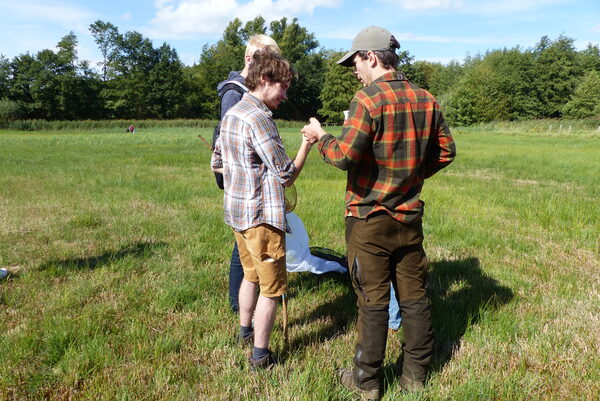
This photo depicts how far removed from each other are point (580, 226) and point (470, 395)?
15.2 feet

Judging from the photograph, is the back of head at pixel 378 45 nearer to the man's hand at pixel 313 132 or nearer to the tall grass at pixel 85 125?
the man's hand at pixel 313 132

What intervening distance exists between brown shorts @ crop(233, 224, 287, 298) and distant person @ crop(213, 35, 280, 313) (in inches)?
32.1

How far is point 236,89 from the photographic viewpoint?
2.91m

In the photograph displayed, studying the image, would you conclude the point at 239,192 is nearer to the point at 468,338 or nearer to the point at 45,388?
the point at 45,388

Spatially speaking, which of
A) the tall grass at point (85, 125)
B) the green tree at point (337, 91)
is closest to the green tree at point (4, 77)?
the tall grass at point (85, 125)

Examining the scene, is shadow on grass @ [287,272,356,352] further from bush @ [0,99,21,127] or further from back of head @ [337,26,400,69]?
bush @ [0,99,21,127]

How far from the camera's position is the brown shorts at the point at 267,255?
97.5 inches

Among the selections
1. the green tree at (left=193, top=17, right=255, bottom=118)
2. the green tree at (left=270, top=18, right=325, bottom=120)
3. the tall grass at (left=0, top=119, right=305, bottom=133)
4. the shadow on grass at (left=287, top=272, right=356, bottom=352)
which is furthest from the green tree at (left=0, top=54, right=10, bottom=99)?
the shadow on grass at (left=287, top=272, right=356, bottom=352)

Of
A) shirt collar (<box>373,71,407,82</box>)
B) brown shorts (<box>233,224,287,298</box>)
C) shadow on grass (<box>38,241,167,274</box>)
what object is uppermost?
shirt collar (<box>373,71,407,82</box>)

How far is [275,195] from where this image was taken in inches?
96.9

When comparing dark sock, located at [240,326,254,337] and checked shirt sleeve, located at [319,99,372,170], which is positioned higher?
checked shirt sleeve, located at [319,99,372,170]

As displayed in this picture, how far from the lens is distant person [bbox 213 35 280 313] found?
266 centimetres

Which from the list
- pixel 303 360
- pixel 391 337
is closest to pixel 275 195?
pixel 303 360

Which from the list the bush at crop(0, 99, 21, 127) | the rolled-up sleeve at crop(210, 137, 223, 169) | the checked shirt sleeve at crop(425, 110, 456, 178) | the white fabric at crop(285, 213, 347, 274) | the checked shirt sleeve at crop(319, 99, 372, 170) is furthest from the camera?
the bush at crop(0, 99, 21, 127)
